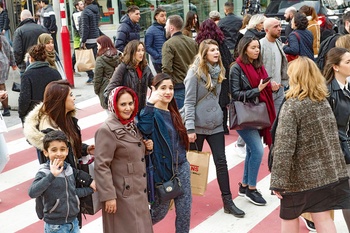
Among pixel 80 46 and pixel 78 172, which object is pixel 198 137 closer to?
pixel 78 172

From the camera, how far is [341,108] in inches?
234

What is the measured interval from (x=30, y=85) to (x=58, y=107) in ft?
9.03

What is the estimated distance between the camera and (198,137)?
24.3ft

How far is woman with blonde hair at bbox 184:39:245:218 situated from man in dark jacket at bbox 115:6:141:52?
16.1ft

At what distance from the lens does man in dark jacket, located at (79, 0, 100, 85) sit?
15.1 m

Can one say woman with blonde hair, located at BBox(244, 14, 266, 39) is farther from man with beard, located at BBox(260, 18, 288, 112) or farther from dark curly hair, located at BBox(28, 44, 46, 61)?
dark curly hair, located at BBox(28, 44, 46, 61)

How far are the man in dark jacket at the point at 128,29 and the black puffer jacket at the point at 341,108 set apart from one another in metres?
6.54

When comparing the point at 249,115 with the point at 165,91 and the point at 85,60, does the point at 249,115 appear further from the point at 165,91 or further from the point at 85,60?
the point at 85,60

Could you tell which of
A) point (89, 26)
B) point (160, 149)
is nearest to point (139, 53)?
point (160, 149)

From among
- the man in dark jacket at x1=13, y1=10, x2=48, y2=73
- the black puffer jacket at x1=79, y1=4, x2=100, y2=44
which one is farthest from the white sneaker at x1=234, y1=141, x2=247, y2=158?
the black puffer jacket at x1=79, y1=4, x2=100, y2=44

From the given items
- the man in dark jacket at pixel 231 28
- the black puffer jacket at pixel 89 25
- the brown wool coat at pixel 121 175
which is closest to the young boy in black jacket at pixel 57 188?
the brown wool coat at pixel 121 175

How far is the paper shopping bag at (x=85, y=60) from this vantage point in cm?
1420

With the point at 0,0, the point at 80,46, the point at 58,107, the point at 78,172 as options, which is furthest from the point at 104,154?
the point at 0,0

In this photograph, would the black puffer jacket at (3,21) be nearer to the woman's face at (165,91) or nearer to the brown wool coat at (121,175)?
the woman's face at (165,91)
